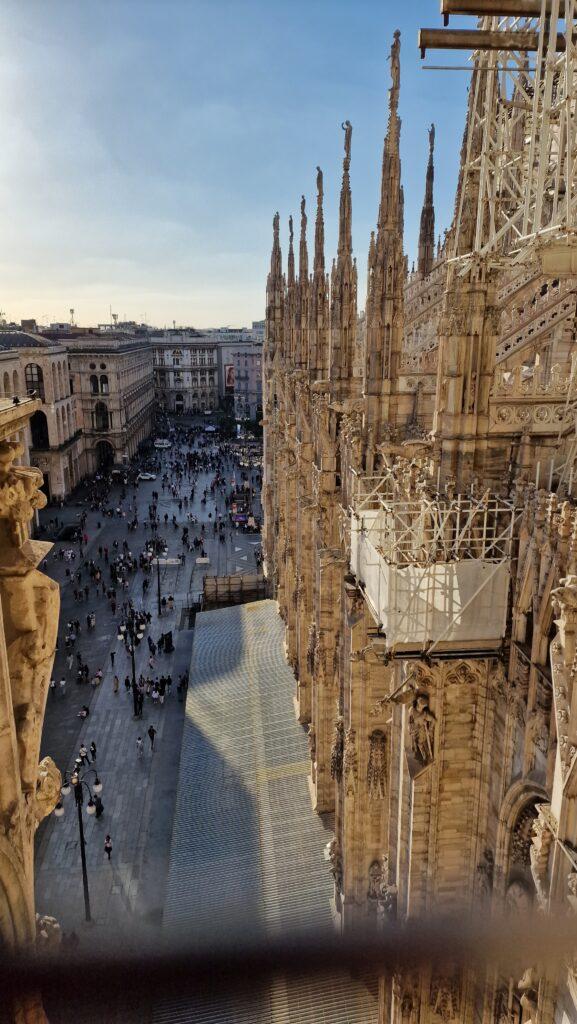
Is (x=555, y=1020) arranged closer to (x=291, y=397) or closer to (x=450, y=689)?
(x=450, y=689)

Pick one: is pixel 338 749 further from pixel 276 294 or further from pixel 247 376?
pixel 247 376

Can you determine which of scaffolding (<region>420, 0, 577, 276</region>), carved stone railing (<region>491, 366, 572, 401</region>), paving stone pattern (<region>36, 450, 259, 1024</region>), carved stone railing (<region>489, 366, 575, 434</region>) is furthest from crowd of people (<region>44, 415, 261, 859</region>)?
scaffolding (<region>420, 0, 577, 276</region>)

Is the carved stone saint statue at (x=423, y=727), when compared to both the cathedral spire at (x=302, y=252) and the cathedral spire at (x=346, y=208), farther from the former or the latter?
the cathedral spire at (x=302, y=252)

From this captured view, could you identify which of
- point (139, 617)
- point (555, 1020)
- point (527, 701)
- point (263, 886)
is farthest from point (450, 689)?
point (139, 617)

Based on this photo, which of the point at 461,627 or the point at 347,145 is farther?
the point at 347,145

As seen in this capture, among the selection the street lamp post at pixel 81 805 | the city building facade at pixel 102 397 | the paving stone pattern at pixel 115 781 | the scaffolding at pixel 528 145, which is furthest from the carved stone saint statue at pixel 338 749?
the city building facade at pixel 102 397

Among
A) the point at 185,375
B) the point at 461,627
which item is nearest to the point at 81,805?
the point at 461,627

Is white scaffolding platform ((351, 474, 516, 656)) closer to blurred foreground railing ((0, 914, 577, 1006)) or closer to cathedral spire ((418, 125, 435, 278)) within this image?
blurred foreground railing ((0, 914, 577, 1006))
